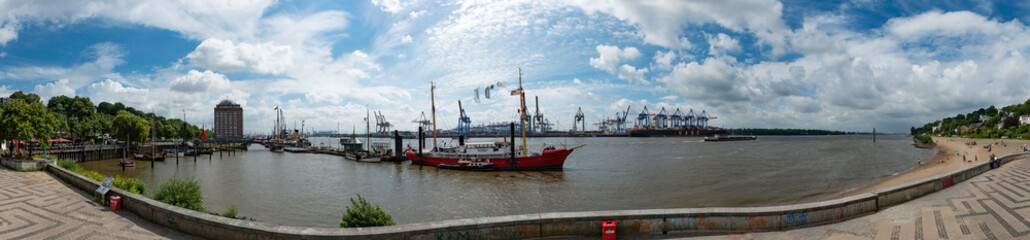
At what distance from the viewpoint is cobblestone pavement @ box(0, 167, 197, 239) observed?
10.0 meters

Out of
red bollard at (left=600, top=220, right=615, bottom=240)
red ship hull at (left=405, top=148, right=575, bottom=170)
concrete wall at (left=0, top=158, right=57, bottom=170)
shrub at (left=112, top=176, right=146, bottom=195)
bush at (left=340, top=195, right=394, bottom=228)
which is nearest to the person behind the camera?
red bollard at (left=600, top=220, right=615, bottom=240)

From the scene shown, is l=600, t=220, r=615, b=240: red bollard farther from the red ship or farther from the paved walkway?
the red ship

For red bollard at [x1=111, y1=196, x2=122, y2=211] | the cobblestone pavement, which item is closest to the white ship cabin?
the cobblestone pavement

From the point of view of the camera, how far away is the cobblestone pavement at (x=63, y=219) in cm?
1004

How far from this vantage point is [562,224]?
324 inches

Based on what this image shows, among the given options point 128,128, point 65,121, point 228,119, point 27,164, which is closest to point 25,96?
point 65,121

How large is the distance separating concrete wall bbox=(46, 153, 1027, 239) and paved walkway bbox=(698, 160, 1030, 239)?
1.00 feet

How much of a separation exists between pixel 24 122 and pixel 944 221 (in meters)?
51.4

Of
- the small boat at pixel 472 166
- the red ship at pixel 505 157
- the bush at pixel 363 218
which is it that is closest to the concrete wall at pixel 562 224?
the bush at pixel 363 218

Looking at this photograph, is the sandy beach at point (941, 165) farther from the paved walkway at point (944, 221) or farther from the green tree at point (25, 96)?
the green tree at point (25, 96)

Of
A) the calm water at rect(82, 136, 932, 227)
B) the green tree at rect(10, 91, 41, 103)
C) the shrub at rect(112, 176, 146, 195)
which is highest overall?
the green tree at rect(10, 91, 41, 103)

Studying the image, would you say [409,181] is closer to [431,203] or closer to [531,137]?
[431,203]

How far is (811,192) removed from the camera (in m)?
26.4

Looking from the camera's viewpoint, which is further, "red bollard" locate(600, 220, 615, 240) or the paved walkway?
the paved walkway
